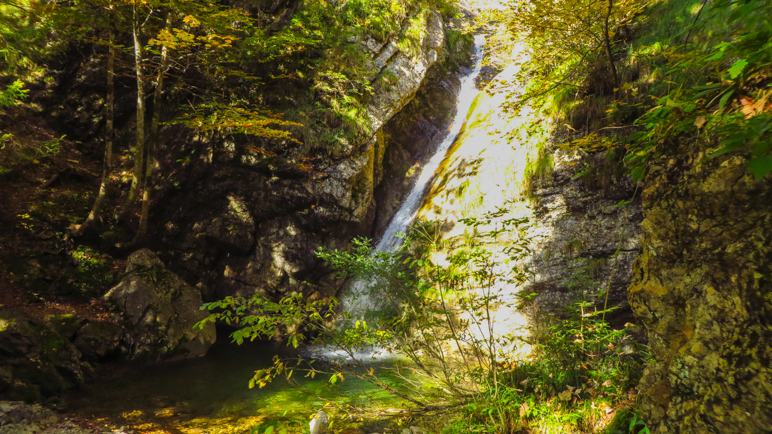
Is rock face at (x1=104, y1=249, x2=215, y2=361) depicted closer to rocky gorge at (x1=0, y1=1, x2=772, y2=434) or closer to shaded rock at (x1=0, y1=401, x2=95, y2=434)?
rocky gorge at (x1=0, y1=1, x2=772, y2=434)

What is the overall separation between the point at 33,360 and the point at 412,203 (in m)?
8.78

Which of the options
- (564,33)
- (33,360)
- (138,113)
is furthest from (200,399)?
(564,33)

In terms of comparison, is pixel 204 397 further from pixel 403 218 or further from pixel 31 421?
pixel 403 218

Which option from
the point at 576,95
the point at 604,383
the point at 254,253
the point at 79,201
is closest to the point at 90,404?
the point at 254,253

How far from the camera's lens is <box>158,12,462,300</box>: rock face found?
9359 mm

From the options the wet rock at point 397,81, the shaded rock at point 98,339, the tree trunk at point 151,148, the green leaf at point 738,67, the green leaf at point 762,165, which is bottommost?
the shaded rock at point 98,339

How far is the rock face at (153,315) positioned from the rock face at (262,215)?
119 centimetres

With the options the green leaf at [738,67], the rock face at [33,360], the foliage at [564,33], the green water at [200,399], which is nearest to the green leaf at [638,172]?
the green leaf at [738,67]

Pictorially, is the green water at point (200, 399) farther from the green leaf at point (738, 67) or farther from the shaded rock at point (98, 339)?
the green leaf at point (738, 67)

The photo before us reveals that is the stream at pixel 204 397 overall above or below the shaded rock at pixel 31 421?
below

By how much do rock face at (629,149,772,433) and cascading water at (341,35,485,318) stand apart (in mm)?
6028

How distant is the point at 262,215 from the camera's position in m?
9.73

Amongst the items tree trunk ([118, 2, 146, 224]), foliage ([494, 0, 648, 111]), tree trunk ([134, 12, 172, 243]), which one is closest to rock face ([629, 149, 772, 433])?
foliage ([494, 0, 648, 111])

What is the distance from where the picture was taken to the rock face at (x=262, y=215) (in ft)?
30.7
